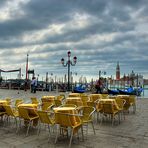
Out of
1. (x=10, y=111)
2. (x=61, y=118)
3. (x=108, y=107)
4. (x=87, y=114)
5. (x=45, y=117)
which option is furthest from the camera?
(x=108, y=107)

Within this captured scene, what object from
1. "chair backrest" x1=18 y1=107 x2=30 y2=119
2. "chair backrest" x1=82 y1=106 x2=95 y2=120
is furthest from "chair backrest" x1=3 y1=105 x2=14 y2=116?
"chair backrest" x1=82 y1=106 x2=95 y2=120

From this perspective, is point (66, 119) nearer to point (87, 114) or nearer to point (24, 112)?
point (87, 114)

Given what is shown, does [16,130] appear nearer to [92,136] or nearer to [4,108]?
[4,108]

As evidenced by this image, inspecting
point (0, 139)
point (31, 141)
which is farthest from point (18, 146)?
point (0, 139)

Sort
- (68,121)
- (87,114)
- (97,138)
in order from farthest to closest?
(87,114), (97,138), (68,121)

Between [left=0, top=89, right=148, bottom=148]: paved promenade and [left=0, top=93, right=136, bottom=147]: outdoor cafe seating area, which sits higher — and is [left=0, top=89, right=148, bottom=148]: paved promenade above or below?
below

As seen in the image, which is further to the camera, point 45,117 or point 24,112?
point 24,112

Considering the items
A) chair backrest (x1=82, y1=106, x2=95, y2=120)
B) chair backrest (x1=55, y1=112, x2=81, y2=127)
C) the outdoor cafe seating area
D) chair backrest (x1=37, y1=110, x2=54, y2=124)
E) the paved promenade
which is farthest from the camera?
chair backrest (x1=82, y1=106, x2=95, y2=120)

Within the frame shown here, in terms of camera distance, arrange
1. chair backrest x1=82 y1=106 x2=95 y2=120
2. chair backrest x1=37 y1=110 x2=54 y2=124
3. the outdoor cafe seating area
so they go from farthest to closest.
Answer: chair backrest x1=82 y1=106 x2=95 y2=120 → chair backrest x1=37 y1=110 x2=54 y2=124 → the outdoor cafe seating area

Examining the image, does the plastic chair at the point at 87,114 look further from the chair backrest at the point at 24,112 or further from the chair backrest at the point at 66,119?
the chair backrest at the point at 24,112

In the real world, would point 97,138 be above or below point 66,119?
below

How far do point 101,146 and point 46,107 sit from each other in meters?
2.77

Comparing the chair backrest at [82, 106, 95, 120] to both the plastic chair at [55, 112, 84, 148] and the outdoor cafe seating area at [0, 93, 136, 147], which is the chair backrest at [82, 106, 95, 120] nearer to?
the outdoor cafe seating area at [0, 93, 136, 147]

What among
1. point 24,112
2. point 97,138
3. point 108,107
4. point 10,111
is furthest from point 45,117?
point 108,107
